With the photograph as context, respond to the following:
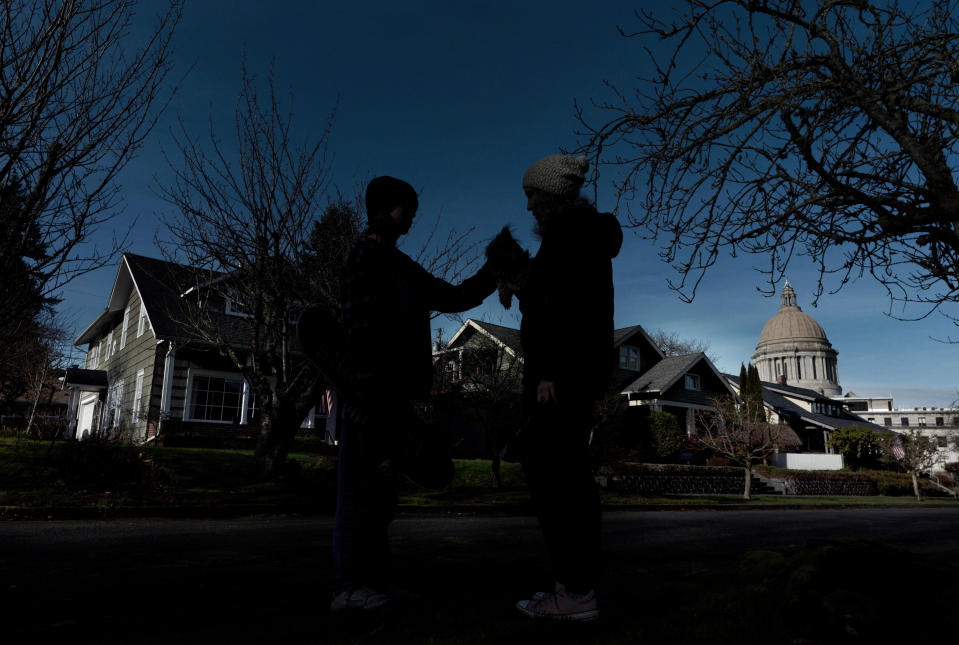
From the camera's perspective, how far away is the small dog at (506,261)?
2902mm

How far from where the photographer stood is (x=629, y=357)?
34469 millimetres

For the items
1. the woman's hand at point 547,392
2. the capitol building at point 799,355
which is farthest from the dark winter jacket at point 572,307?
the capitol building at point 799,355

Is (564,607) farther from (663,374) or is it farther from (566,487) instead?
(663,374)

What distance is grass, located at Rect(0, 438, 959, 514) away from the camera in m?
8.61

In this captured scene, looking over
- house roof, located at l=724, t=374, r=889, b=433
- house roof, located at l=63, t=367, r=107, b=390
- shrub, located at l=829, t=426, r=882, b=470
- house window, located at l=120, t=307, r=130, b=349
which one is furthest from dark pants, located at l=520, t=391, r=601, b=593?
shrub, located at l=829, t=426, r=882, b=470

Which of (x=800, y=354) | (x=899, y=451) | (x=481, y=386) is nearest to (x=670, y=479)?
(x=481, y=386)

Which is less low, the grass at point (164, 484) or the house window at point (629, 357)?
the house window at point (629, 357)

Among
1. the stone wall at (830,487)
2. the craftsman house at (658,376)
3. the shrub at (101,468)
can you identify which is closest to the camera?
the shrub at (101,468)

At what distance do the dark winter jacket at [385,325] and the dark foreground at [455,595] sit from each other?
0.96m

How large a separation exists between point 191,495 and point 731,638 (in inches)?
367

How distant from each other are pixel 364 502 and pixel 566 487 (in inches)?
35.2

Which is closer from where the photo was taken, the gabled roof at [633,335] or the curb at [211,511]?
the curb at [211,511]

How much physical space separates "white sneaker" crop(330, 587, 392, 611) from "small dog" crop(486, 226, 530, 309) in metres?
1.41

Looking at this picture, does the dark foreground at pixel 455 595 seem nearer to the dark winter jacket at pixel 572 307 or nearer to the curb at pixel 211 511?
the dark winter jacket at pixel 572 307
